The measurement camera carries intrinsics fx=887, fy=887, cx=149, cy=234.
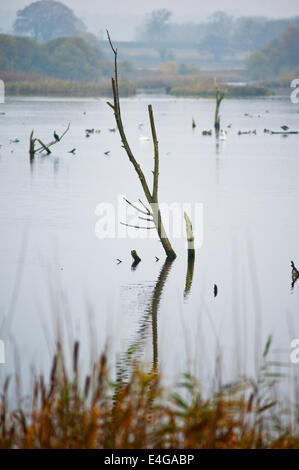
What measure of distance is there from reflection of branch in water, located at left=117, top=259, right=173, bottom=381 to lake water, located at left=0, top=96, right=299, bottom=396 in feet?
0.07

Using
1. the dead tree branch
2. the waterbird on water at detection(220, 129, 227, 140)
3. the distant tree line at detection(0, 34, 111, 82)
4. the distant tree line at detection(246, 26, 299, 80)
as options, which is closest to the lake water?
the dead tree branch

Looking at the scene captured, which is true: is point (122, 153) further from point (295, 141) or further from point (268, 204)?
point (268, 204)

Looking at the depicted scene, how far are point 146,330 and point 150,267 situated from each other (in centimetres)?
338

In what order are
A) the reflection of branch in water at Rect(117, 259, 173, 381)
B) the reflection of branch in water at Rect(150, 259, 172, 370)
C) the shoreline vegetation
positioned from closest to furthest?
the reflection of branch in water at Rect(117, 259, 173, 381) < the reflection of branch in water at Rect(150, 259, 172, 370) < the shoreline vegetation

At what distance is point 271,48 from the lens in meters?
165

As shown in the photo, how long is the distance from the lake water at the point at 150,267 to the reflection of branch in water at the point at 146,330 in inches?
0.8

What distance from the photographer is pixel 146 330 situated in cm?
973

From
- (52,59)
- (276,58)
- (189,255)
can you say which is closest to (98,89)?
(52,59)

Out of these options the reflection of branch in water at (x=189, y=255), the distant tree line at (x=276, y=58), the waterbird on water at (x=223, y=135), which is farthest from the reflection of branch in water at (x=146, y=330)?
the distant tree line at (x=276, y=58)

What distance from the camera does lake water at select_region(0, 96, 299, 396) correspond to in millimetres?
8781

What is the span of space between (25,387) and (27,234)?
28.0 ft

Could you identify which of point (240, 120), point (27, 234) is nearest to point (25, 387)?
point (27, 234)

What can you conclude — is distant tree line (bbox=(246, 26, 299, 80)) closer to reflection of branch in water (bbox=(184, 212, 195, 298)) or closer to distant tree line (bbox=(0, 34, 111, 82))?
distant tree line (bbox=(0, 34, 111, 82))
